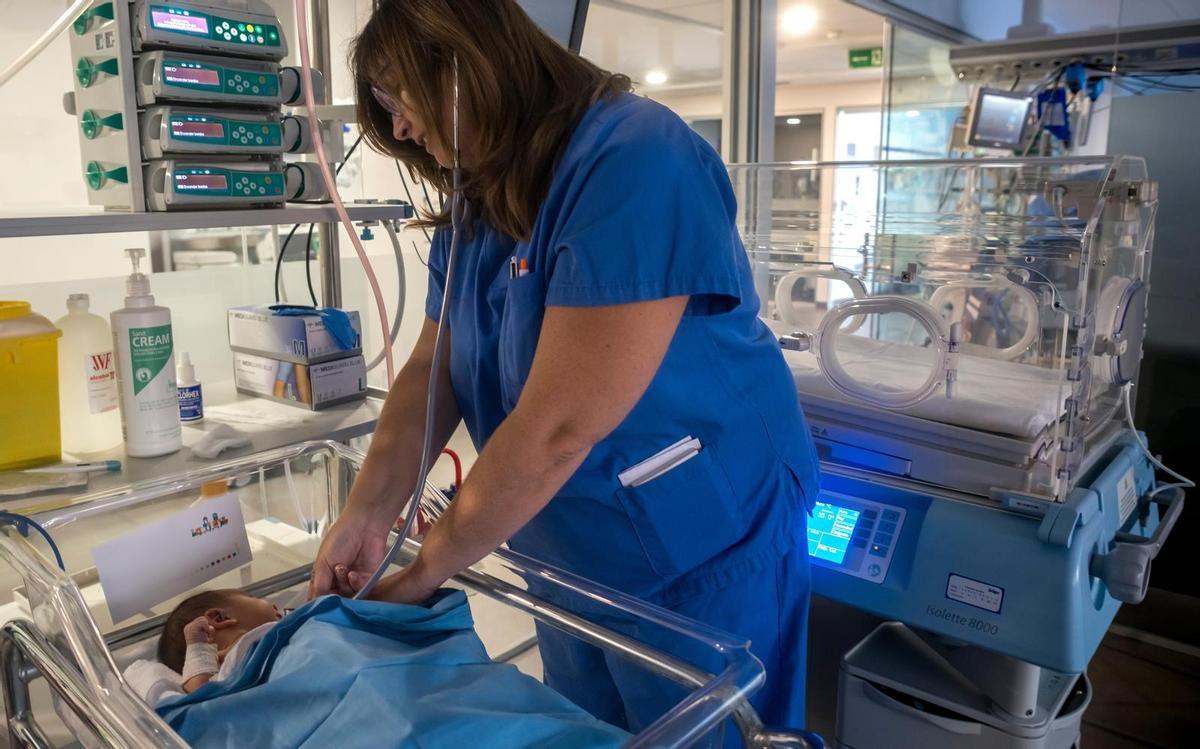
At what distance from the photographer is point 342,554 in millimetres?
1063

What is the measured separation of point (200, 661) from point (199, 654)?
0.02 meters

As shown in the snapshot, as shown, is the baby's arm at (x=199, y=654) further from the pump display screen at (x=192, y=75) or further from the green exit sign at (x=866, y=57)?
the green exit sign at (x=866, y=57)

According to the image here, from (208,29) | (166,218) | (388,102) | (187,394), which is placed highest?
(208,29)

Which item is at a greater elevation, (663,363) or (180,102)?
(180,102)

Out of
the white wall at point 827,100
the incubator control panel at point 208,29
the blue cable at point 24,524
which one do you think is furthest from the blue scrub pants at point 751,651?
the white wall at point 827,100

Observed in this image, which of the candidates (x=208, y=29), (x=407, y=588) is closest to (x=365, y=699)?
(x=407, y=588)

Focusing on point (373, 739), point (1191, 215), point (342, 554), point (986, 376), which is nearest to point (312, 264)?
point (342, 554)

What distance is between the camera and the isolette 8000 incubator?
3.82 feet

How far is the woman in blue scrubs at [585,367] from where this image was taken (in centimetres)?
86

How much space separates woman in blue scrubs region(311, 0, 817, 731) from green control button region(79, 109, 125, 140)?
0.41 m

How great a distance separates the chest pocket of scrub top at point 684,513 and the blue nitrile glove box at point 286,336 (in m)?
0.75

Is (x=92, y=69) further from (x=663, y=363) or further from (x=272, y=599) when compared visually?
(x=663, y=363)

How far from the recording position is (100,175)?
1.31m

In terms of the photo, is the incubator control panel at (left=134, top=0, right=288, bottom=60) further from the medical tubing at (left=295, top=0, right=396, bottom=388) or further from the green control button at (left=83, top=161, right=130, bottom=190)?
the medical tubing at (left=295, top=0, right=396, bottom=388)
